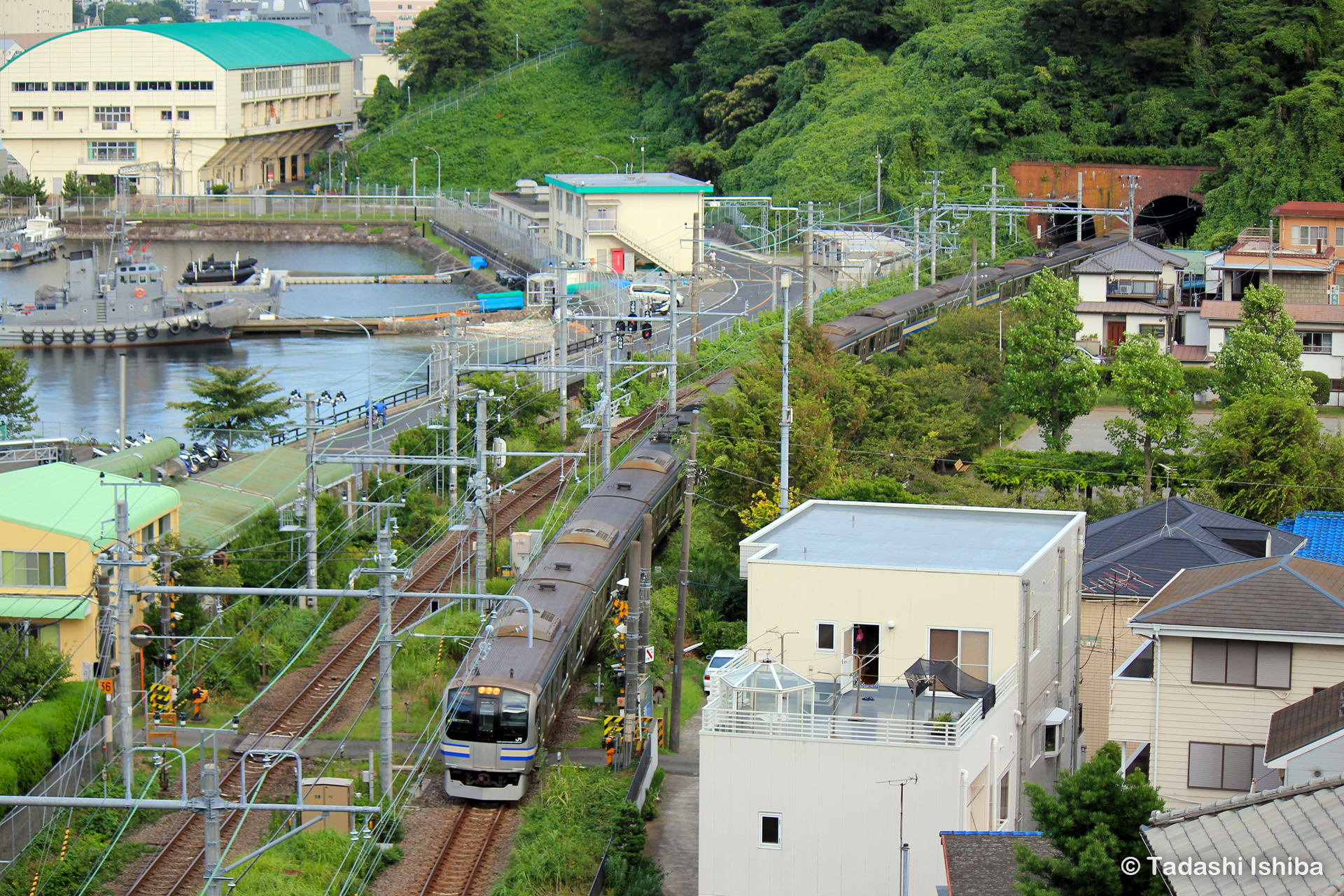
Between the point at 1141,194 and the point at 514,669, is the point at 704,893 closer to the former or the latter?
the point at 514,669

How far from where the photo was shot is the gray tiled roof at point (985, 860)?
Answer: 1160cm

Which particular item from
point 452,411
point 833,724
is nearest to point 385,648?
point 833,724

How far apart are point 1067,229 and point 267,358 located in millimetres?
26636

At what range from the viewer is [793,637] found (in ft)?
52.9

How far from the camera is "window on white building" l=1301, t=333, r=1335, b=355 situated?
34906 mm

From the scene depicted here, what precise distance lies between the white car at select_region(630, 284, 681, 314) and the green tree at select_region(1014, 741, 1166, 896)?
31543 millimetres

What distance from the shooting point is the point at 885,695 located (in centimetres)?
1538

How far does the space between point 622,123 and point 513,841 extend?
216 ft

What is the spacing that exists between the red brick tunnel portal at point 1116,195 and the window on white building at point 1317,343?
18350 mm

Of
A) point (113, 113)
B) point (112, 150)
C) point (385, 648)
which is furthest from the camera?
point (112, 150)

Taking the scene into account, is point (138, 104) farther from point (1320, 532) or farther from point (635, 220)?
point (1320, 532)

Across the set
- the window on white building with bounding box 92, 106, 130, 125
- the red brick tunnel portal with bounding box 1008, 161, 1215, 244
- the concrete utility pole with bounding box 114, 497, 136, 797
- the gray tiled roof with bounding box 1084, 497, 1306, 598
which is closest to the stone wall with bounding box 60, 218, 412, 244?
the window on white building with bounding box 92, 106, 130, 125

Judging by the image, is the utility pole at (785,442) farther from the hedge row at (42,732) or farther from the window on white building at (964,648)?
the hedge row at (42,732)

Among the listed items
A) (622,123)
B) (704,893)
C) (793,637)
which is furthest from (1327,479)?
(622,123)
